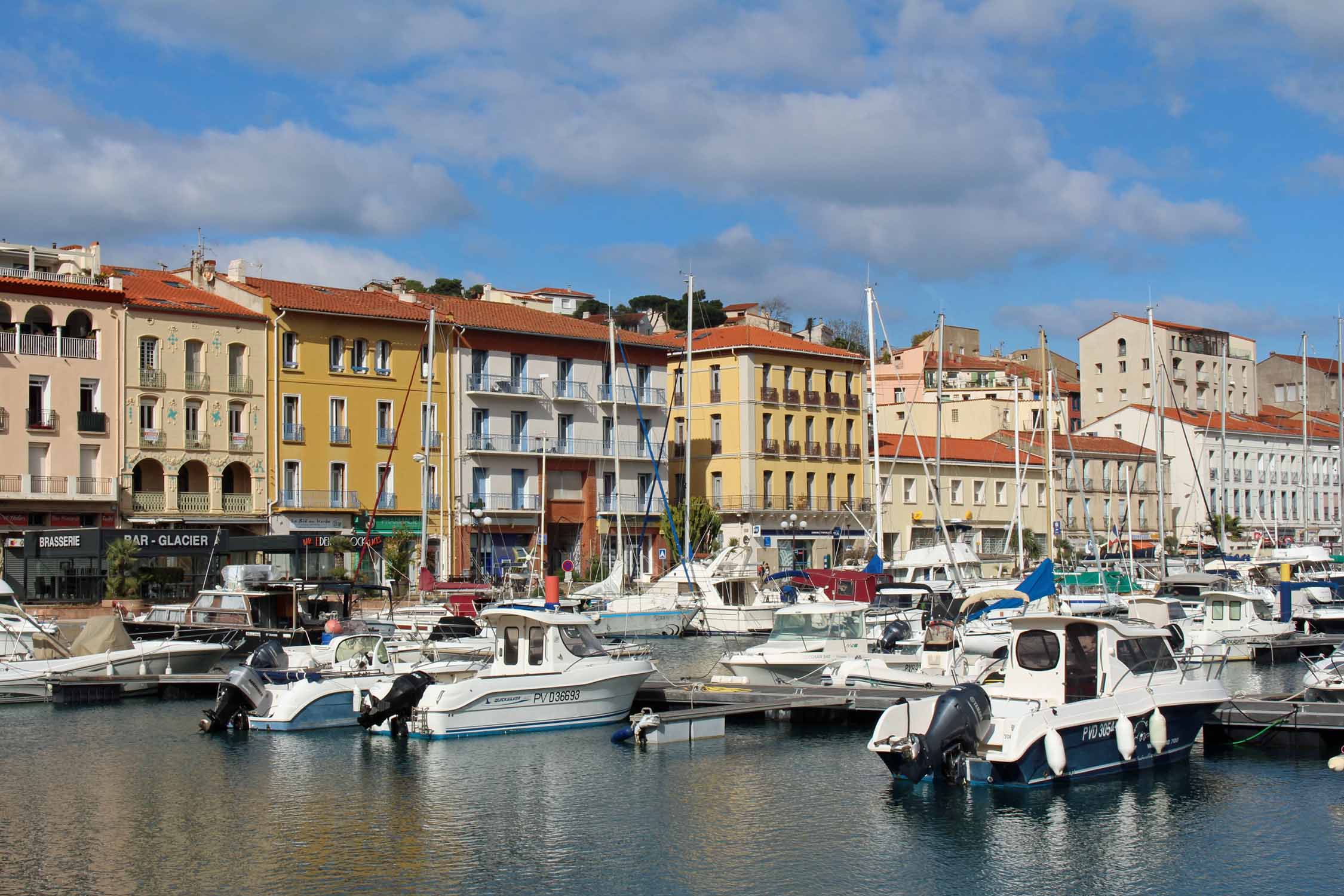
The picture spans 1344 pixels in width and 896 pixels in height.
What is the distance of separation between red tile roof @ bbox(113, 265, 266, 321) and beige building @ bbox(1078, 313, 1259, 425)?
66.3m

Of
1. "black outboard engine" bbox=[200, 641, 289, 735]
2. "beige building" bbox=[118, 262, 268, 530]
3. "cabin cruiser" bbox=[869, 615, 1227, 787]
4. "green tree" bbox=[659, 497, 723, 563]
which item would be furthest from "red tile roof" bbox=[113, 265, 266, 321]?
"cabin cruiser" bbox=[869, 615, 1227, 787]

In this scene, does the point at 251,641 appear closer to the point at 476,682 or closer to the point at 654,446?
the point at 476,682

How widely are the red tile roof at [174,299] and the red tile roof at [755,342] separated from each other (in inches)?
940

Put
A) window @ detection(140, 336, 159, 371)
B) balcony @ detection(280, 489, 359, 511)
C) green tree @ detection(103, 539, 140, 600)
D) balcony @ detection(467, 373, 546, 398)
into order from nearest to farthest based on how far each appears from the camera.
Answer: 1. green tree @ detection(103, 539, 140, 600)
2. window @ detection(140, 336, 159, 371)
3. balcony @ detection(280, 489, 359, 511)
4. balcony @ detection(467, 373, 546, 398)

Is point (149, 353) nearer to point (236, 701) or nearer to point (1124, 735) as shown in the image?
point (236, 701)

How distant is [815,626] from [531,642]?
8677 mm

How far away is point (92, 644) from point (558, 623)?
14.4 metres

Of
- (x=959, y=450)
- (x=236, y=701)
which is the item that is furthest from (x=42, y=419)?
(x=959, y=450)

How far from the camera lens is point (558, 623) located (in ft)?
97.2

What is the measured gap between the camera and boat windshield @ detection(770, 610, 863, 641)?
3584cm

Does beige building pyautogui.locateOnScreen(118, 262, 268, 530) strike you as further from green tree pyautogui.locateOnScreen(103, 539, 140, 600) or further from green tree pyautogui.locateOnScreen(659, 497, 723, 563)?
green tree pyautogui.locateOnScreen(659, 497, 723, 563)

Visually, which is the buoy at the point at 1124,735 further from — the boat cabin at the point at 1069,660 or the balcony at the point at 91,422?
the balcony at the point at 91,422

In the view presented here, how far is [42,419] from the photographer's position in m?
56.4

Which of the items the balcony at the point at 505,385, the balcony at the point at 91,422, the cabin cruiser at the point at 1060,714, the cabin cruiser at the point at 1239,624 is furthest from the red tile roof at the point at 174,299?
the cabin cruiser at the point at 1060,714
